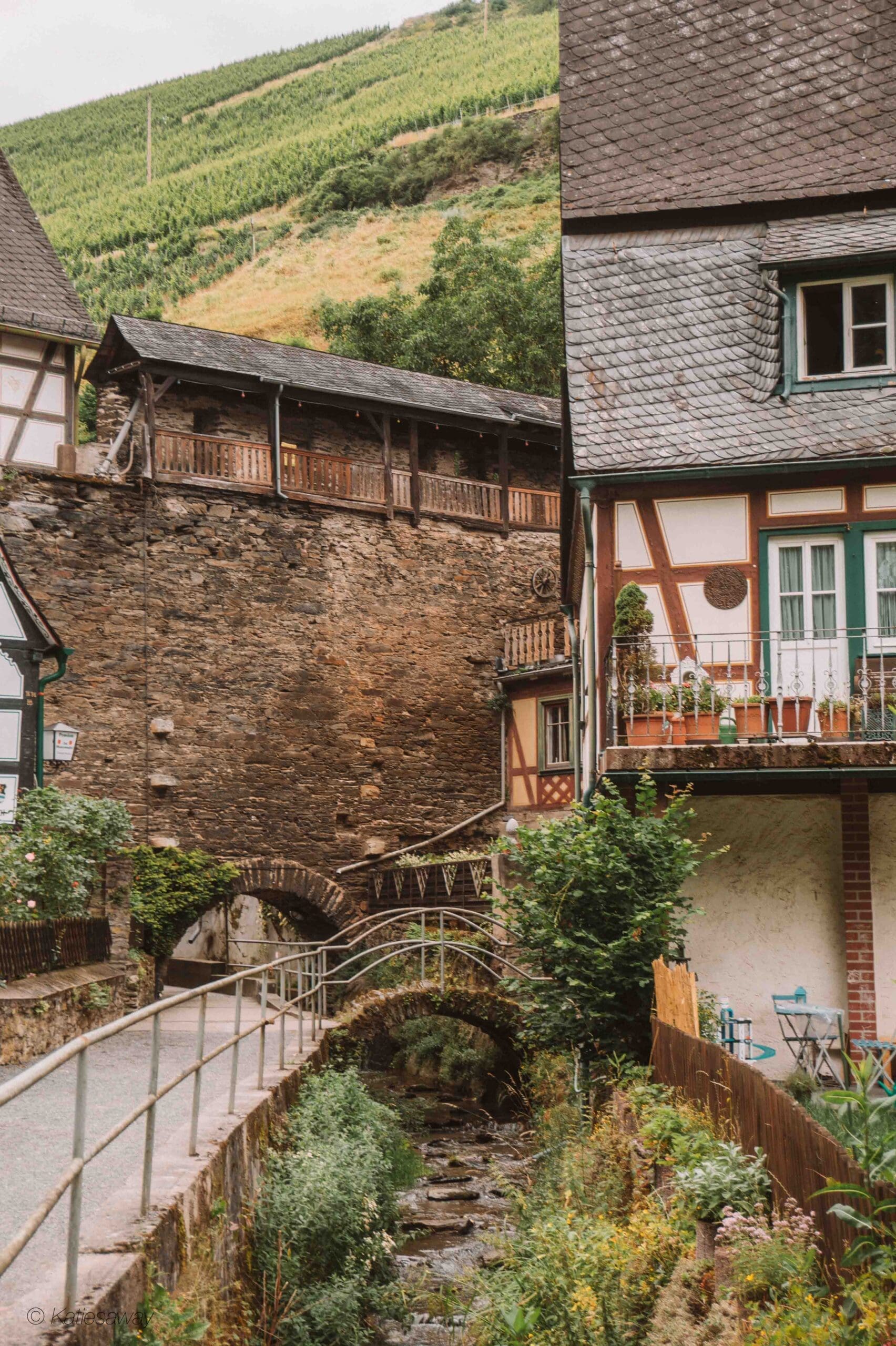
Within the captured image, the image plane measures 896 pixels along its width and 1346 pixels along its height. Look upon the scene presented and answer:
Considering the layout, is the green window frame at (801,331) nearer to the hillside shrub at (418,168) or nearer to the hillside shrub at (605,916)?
the hillside shrub at (605,916)

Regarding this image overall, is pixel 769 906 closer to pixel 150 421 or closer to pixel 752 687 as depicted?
pixel 752 687

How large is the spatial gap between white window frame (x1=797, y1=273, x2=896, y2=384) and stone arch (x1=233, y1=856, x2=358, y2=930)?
1307 centimetres

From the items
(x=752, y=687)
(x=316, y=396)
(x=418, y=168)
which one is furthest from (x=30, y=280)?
(x=418, y=168)

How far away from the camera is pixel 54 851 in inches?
585

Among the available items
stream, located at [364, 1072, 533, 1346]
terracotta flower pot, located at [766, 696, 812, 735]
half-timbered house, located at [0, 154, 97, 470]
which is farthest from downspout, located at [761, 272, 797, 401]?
→ half-timbered house, located at [0, 154, 97, 470]

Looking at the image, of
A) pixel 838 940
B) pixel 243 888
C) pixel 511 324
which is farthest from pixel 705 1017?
pixel 511 324

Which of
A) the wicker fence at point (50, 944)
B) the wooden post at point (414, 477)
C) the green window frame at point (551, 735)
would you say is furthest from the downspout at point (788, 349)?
the wooden post at point (414, 477)

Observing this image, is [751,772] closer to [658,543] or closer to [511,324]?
[658,543]

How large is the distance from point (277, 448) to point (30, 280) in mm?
4807

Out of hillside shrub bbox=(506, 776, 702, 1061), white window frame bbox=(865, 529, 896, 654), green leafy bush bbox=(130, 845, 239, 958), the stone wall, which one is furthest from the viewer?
the stone wall

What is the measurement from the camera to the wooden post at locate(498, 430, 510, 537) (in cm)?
2764

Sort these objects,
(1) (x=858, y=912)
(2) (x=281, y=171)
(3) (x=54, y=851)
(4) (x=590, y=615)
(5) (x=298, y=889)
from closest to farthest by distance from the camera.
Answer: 1. (1) (x=858, y=912)
2. (4) (x=590, y=615)
3. (3) (x=54, y=851)
4. (5) (x=298, y=889)
5. (2) (x=281, y=171)

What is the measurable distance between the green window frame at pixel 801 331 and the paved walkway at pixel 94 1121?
7.92 m

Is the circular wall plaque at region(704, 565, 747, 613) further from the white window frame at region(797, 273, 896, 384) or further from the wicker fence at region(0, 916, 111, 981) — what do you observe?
the wicker fence at region(0, 916, 111, 981)
